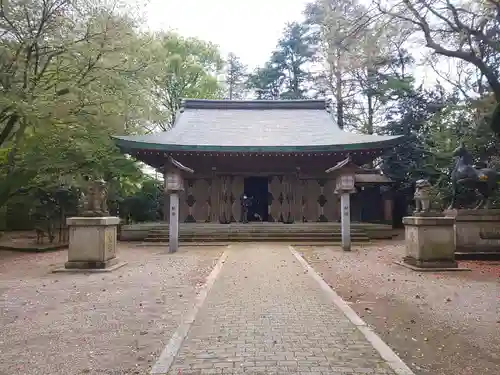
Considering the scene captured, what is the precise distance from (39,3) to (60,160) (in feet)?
14.8

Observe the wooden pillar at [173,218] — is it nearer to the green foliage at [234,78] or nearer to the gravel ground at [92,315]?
the gravel ground at [92,315]

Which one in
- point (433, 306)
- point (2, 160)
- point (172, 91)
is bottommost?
point (433, 306)

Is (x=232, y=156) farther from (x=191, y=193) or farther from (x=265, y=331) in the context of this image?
(x=265, y=331)

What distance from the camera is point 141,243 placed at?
16.5m

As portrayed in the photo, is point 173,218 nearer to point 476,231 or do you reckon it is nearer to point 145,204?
point 476,231

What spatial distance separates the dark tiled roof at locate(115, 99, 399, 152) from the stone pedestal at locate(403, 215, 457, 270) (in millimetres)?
7570

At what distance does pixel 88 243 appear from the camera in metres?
9.58

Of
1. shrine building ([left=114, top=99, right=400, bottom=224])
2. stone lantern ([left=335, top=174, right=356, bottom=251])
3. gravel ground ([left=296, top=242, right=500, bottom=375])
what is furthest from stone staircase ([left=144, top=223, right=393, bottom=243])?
gravel ground ([left=296, top=242, right=500, bottom=375])

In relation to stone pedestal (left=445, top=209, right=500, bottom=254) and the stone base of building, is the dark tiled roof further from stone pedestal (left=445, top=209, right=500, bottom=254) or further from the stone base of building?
the stone base of building

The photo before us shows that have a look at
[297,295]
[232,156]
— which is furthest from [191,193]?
[297,295]

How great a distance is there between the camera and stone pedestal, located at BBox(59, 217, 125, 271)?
9508mm

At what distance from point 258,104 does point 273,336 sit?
21.3 meters

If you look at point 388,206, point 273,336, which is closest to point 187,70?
point 388,206

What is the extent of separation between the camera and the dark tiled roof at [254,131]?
16.8 m
